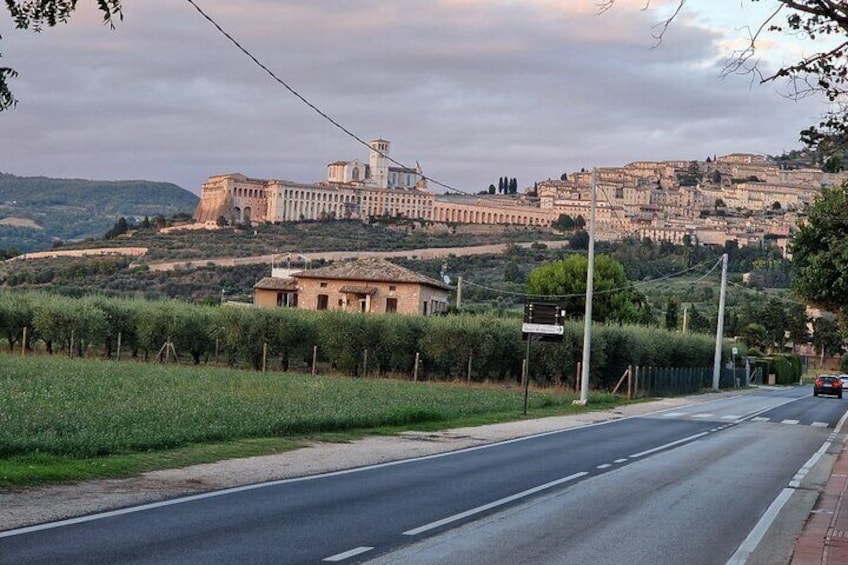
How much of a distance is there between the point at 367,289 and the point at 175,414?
198ft

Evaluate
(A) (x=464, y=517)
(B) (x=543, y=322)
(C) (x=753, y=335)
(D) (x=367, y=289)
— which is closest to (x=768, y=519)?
(A) (x=464, y=517)

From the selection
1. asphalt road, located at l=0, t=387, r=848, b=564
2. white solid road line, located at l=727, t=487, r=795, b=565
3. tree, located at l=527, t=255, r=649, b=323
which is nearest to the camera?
asphalt road, located at l=0, t=387, r=848, b=564

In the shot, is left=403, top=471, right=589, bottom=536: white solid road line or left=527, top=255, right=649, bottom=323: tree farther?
left=527, top=255, right=649, bottom=323: tree

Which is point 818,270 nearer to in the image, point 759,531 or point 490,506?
point 759,531

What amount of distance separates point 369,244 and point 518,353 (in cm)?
10114

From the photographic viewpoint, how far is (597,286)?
92.4m

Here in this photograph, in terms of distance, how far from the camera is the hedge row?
2456 inches

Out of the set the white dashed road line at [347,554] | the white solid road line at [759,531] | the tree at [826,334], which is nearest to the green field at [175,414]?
the white dashed road line at [347,554]

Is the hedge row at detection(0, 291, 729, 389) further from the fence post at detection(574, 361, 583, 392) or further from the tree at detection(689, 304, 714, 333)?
the tree at detection(689, 304, 714, 333)

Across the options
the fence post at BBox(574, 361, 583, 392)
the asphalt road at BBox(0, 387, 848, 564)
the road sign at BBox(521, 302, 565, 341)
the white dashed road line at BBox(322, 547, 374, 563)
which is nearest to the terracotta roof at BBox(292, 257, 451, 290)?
the fence post at BBox(574, 361, 583, 392)

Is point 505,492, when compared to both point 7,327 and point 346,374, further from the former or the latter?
point 7,327

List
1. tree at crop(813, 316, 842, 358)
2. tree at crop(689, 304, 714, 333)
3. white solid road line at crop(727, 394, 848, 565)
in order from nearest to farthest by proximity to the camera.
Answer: white solid road line at crop(727, 394, 848, 565) → tree at crop(689, 304, 714, 333) → tree at crop(813, 316, 842, 358)

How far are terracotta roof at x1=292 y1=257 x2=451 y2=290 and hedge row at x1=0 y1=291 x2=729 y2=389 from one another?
58.1 feet

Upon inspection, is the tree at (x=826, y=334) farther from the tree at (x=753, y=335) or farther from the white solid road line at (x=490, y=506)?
the white solid road line at (x=490, y=506)
